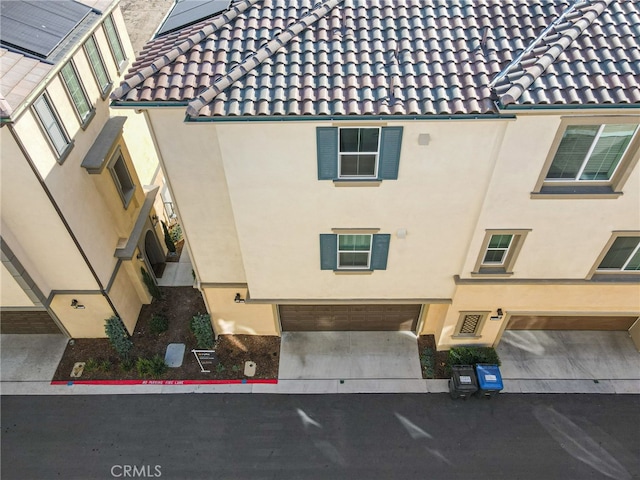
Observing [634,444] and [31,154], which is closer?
[31,154]

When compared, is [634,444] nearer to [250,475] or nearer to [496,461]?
[496,461]

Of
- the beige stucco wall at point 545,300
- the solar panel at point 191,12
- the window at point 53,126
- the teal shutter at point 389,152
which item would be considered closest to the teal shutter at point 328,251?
the teal shutter at point 389,152

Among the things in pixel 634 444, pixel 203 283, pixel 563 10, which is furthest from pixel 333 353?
pixel 563 10

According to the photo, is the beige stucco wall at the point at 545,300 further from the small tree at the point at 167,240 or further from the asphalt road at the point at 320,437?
the small tree at the point at 167,240

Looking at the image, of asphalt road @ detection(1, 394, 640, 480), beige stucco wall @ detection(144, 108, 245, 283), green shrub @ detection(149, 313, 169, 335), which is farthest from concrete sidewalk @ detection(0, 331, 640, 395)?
beige stucco wall @ detection(144, 108, 245, 283)

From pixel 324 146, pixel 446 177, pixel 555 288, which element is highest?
pixel 324 146

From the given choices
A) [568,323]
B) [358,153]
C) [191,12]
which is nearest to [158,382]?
[358,153]

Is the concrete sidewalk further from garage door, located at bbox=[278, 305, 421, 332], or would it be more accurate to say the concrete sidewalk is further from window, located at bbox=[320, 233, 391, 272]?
window, located at bbox=[320, 233, 391, 272]
